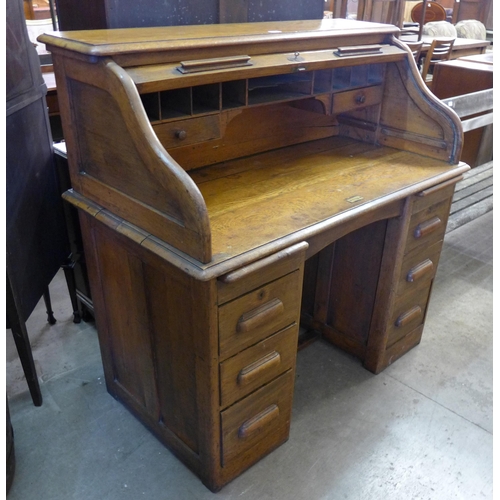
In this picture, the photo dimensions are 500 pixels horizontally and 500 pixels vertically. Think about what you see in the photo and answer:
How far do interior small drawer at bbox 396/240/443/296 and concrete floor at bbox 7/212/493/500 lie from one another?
1.32ft

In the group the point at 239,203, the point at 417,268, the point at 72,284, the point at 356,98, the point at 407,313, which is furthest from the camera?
the point at 72,284

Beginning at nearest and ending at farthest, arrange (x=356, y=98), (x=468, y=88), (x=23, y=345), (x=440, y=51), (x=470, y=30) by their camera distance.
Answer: (x=23, y=345)
(x=356, y=98)
(x=468, y=88)
(x=440, y=51)
(x=470, y=30)

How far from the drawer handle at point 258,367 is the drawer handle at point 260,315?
15 cm

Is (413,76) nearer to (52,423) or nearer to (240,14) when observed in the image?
(240,14)

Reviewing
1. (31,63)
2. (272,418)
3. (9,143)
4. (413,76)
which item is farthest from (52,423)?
(413,76)

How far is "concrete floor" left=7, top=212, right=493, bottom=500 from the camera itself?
69.7 inches

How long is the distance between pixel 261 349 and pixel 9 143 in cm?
113

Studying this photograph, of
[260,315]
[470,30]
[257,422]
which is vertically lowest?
[257,422]

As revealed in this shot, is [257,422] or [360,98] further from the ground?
[360,98]

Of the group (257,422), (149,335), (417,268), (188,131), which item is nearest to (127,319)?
(149,335)

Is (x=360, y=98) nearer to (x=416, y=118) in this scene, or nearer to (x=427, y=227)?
(x=416, y=118)

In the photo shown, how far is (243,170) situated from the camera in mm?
1956

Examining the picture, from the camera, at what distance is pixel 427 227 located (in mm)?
2074

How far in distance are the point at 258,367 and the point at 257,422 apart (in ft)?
0.76
